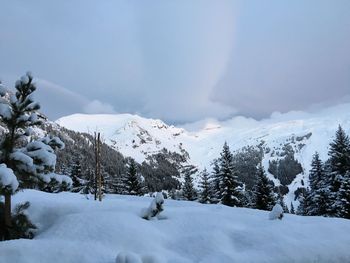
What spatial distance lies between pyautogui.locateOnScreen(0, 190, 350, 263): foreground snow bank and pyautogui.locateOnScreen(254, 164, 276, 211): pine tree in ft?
79.2

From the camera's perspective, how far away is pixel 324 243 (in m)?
10.2

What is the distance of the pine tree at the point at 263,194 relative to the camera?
3575 cm

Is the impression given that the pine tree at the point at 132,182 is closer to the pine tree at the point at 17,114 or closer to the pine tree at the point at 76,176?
the pine tree at the point at 76,176

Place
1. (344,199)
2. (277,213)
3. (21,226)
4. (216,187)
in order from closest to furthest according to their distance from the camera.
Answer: (21,226), (277,213), (344,199), (216,187)

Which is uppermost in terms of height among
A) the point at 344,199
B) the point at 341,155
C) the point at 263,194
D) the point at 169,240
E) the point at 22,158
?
the point at 341,155

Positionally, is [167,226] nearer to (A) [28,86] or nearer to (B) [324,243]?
(B) [324,243]

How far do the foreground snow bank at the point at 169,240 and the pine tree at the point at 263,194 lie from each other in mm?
24134

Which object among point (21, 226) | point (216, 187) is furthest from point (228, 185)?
point (21, 226)

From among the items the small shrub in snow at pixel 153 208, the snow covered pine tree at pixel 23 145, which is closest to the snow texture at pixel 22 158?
the snow covered pine tree at pixel 23 145

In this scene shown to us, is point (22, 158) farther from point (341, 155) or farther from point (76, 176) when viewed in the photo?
point (76, 176)

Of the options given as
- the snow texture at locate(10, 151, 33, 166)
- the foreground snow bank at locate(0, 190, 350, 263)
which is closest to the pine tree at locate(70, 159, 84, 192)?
the foreground snow bank at locate(0, 190, 350, 263)

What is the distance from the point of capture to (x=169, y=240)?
32.5 ft

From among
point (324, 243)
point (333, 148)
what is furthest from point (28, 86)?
point (333, 148)

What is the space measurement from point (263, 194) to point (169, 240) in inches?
1084
